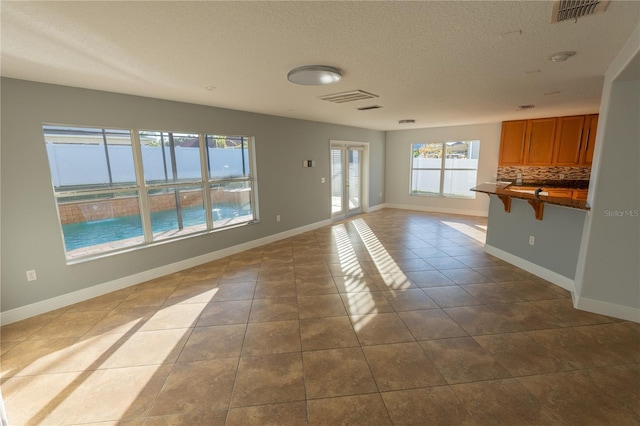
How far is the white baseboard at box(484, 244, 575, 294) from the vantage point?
10.8 feet

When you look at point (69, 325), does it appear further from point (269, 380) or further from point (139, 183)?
point (269, 380)

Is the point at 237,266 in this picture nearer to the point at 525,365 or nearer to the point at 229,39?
the point at 229,39

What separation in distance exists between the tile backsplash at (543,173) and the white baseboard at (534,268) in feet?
10.1

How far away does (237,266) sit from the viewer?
4.21 m

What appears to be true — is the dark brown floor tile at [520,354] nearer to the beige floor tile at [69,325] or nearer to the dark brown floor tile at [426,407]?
the dark brown floor tile at [426,407]

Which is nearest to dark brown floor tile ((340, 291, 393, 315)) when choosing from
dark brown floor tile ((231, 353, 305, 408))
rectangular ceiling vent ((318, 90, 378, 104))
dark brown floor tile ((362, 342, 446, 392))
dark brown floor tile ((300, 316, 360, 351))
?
dark brown floor tile ((300, 316, 360, 351))

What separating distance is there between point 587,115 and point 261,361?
728 cm

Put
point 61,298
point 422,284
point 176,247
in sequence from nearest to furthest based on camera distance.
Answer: point 61,298 < point 422,284 < point 176,247

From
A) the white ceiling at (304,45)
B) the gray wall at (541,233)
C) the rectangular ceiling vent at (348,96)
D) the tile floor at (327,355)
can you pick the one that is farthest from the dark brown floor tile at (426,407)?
the rectangular ceiling vent at (348,96)

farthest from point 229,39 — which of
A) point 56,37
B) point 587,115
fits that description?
point 587,115

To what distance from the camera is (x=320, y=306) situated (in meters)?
3.02

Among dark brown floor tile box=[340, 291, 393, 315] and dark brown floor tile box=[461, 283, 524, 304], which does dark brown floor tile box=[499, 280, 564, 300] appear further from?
dark brown floor tile box=[340, 291, 393, 315]

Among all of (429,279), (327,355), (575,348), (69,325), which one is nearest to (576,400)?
(575,348)

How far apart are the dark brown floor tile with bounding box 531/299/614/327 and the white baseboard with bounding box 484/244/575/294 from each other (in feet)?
1.16
